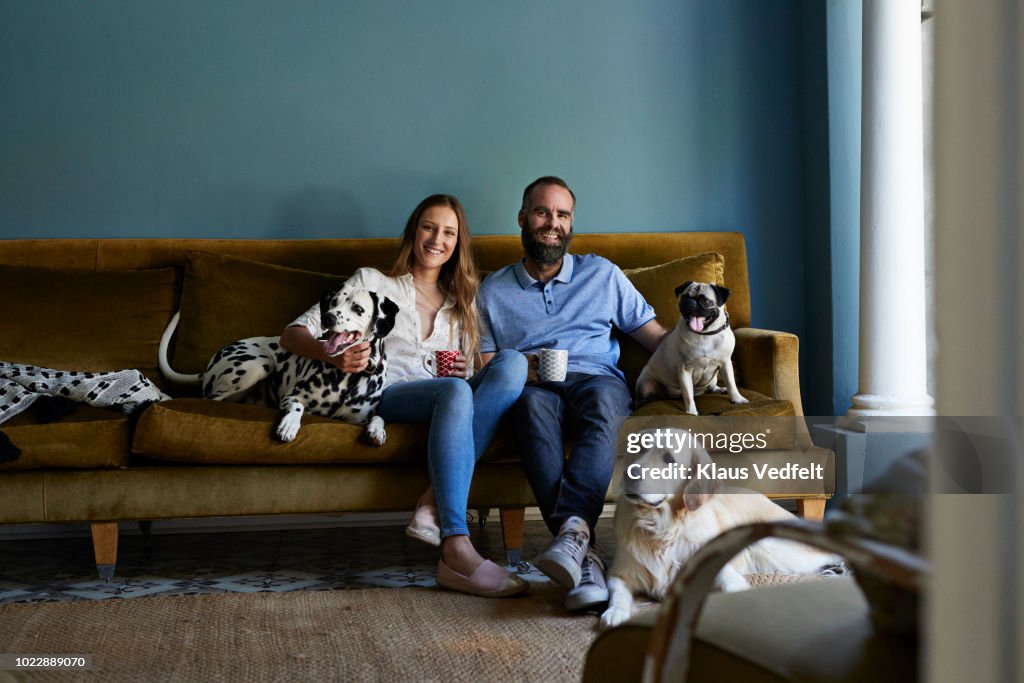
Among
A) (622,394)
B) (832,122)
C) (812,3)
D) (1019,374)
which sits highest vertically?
(812,3)

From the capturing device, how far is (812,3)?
3.58m

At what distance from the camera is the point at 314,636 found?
75.6 inches

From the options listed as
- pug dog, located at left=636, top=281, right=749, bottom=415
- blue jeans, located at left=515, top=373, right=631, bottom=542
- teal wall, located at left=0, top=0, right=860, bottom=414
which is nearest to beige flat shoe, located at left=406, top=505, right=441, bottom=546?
blue jeans, located at left=515, top=373, right=631, bottom=542

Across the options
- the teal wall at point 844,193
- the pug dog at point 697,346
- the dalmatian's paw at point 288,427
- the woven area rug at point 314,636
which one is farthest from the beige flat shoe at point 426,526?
the teal wall at point 844,193

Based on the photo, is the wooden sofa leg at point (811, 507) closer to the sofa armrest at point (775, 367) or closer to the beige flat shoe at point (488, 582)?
the sofa armrest at point (775, 367)

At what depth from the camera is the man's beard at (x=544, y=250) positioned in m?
2.94

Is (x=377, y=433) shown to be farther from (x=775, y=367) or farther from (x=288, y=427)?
(x=775, y=367)

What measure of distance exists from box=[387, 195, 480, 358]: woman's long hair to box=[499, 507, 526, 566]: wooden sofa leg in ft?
1.76

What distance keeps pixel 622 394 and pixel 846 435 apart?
40.7 inches

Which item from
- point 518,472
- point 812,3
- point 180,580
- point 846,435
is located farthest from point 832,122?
point 180,580

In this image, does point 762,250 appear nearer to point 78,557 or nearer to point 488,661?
point 488,661

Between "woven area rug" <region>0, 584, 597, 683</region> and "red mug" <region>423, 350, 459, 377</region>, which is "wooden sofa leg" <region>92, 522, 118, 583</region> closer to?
"woven area rug" <region>0, 584, 597, 683</region>

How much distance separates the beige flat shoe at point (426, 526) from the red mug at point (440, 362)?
1.70 feet

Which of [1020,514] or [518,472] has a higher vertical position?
[1020,514]
